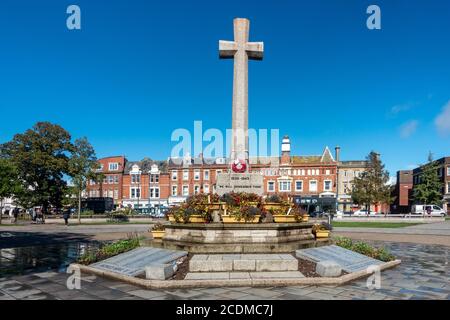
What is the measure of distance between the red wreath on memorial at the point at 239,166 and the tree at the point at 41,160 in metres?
46.1

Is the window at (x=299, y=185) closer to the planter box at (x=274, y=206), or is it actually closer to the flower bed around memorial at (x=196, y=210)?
the planter box at (x=274, y=206)

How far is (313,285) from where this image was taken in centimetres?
860

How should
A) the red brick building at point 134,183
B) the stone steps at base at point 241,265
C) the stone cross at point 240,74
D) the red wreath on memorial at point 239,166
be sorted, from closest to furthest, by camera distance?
the stone steps at base at point 241,265, the red wreath on memorial at point 239,166, the stone cross at point 240,74, the red brick building at point 134,183

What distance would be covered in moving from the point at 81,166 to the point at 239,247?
41.4 m

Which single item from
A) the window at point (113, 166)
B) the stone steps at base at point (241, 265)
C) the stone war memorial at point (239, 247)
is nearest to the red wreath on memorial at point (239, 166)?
the stone war memorial at point (239, 247)

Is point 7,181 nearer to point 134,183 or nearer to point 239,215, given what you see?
point 239,215

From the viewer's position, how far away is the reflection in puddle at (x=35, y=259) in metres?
11.0

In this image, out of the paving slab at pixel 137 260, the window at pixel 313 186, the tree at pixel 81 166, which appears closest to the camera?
the paving slab at pixel 137 260

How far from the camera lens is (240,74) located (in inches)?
626

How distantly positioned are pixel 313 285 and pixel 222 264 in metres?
2.24

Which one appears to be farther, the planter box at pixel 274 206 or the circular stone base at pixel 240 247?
the planter box at pixel 274 206

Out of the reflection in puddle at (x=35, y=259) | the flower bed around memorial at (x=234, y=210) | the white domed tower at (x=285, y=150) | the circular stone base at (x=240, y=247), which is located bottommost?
the reflection in puddle at (x=35, y=259)
